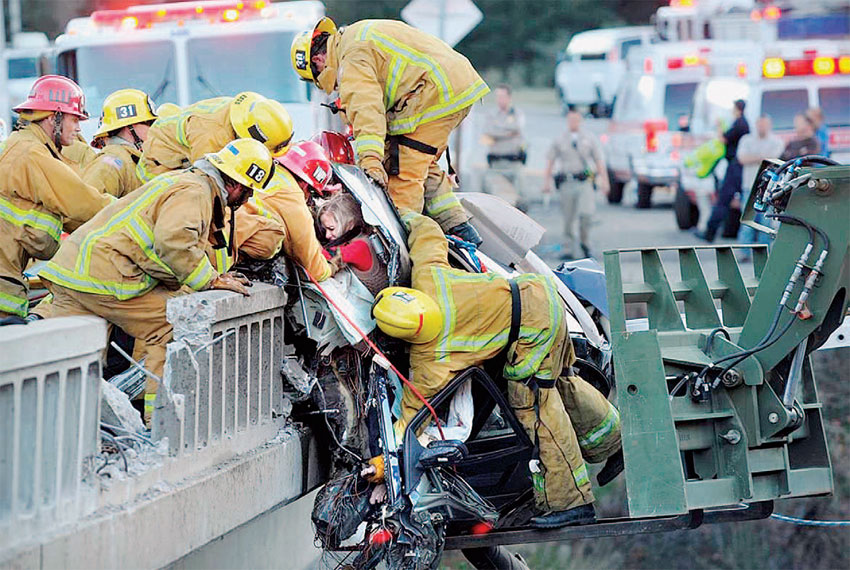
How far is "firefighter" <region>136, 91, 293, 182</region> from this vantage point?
646 cm

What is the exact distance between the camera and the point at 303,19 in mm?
11477

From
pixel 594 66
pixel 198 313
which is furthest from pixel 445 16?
pixel 594 66

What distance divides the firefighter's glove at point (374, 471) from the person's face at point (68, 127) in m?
2.53

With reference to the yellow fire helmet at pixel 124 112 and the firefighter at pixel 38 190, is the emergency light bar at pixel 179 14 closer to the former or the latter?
the yellow fire helmet at pixel 124 112

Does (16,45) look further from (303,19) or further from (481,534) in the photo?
(481,534)

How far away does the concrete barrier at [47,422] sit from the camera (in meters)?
4.11

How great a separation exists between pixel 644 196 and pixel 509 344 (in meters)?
16.3

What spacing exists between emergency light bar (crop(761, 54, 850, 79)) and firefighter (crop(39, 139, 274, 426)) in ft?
43.7

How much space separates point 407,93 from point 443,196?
2.45 feet

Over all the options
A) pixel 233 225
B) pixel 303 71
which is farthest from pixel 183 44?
pixel 233 225

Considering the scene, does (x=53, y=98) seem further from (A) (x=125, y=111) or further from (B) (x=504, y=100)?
(B) (x=504, y=100)

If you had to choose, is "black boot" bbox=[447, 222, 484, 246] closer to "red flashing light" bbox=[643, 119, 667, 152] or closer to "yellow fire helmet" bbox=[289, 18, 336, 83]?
"yellow fire helmet" bbox=[289, 18, 336, 83]

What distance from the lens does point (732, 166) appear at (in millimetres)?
16984

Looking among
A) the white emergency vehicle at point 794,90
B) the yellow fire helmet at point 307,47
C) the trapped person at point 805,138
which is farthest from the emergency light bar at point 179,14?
the white emergency vehicle at point 794,90
